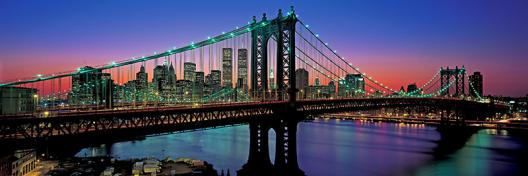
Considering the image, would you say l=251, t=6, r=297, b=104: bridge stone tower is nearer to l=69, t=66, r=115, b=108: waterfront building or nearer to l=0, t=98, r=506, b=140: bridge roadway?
l=0, t=98, r=506, b=140: bridge roadway

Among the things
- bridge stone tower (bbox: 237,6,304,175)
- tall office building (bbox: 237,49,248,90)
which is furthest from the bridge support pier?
tall office building (bbox: 237,49,248,90)

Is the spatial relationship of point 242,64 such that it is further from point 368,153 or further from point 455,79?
point 455,79

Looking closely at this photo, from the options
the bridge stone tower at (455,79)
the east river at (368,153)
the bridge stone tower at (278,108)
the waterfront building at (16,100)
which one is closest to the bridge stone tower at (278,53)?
the bridge stone tower at (278,108)

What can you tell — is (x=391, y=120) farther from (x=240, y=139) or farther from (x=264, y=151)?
(x=264, y=151)

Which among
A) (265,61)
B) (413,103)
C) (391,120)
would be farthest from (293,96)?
(391,120)

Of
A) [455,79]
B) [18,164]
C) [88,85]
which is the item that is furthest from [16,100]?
[455,79]

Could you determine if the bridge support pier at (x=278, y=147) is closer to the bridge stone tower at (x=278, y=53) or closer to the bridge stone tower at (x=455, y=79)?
the bridge stone tower at (x=278, y=53)
